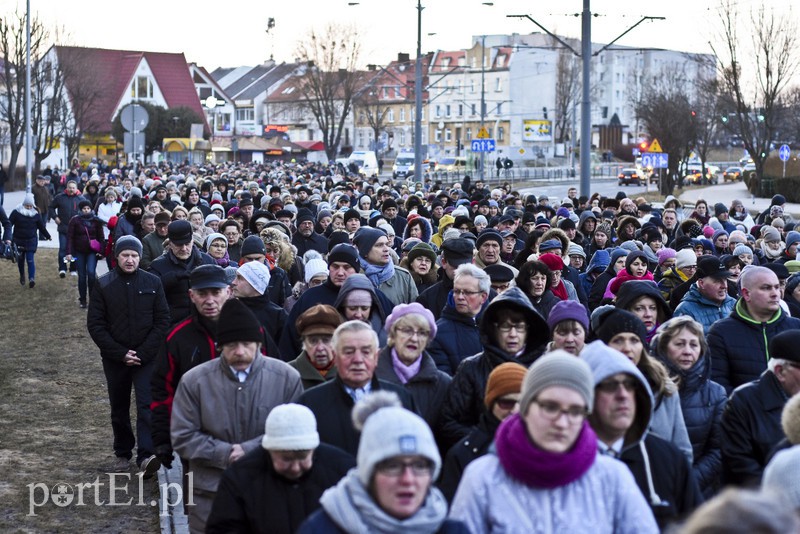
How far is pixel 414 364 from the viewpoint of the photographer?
7035 mm

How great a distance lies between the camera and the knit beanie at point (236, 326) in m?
6.71

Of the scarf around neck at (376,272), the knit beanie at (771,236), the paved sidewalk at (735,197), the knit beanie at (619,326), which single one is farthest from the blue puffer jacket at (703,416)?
the paved sidewalk at (735,197)

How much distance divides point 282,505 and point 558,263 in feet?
20.7

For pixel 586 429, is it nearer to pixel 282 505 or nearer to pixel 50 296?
pixel 282 505

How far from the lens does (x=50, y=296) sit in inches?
898

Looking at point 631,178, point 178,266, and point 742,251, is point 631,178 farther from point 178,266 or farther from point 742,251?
point 178,266

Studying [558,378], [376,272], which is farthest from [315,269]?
[558,378]

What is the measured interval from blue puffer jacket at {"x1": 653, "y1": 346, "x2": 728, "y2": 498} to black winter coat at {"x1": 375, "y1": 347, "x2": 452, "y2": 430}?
3.81ft

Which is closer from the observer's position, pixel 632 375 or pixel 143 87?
pixel 632 375

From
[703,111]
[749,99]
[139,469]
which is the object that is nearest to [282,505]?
[139,469]

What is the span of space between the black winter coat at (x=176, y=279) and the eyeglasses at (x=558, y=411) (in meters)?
7.49

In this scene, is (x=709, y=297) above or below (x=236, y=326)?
below

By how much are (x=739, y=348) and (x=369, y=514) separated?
172 inches

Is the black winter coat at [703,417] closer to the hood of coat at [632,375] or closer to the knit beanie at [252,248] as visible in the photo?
the hood of coat at [632,375]
